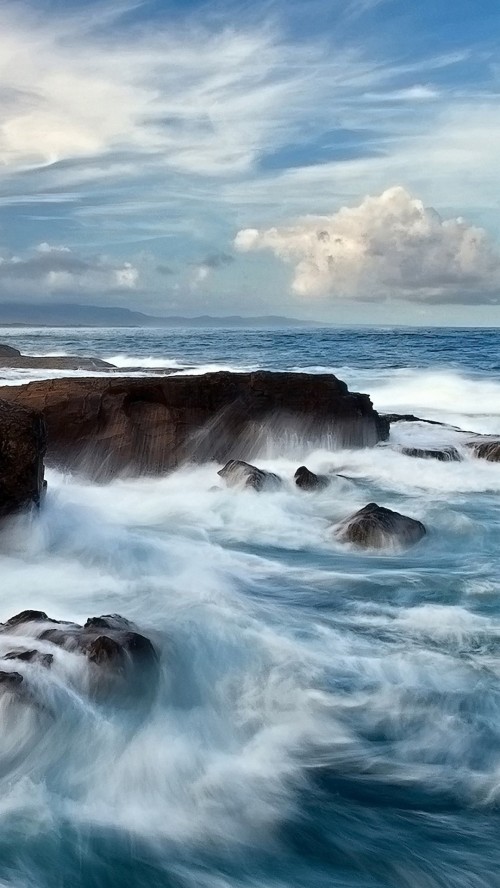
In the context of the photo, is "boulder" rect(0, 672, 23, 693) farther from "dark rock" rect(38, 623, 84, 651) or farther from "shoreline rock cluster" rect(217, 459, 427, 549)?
"shoreline rock cluster" rect(217, 459, 427, 549)

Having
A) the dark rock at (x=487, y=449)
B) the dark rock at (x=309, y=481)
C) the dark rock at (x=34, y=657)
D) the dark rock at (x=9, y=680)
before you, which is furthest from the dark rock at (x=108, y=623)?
the dark rock at (x=487, y=449)

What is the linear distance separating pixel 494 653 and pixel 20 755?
3.73 meters

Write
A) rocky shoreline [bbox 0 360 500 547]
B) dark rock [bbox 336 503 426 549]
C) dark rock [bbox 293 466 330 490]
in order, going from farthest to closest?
rocky shoreline [bbox 0 360 500 547], dark rock [bbox 293 466 330 490], dark rock [bbox 336 503 426 549]

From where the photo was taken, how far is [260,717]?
520cm

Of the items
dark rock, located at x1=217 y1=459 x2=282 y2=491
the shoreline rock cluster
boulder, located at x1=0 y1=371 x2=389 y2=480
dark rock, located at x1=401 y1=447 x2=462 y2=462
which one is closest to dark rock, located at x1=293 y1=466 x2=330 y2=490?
dark rock, located at x1=217 y1=459 x2=282 y2=491

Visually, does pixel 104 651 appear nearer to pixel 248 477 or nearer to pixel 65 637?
pixel 65 637

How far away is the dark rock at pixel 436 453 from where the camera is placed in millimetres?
13219

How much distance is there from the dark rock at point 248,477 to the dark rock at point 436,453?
10.4 ft

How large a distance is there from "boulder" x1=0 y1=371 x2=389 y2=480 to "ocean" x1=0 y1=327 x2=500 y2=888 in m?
2.08

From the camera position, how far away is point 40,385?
503 inches

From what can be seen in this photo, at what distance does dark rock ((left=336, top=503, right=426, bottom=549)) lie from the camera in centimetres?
870

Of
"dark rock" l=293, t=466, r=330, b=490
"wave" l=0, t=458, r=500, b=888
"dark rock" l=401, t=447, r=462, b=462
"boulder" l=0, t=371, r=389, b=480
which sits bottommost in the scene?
"wave" l=0, t=458, r=500, b=888

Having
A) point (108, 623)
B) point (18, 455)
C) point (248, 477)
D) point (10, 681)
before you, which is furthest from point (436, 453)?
point (10, 681)

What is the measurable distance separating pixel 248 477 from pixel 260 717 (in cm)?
598
